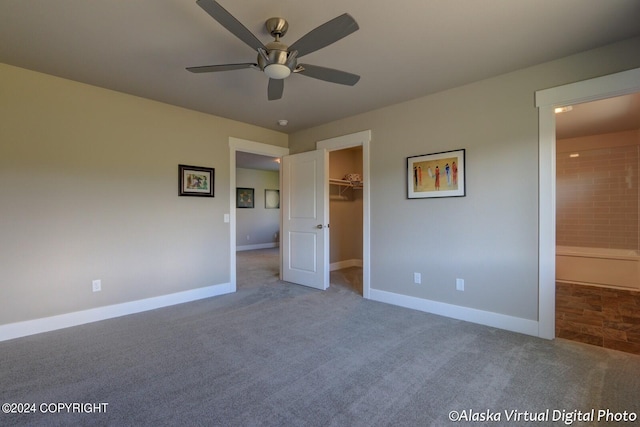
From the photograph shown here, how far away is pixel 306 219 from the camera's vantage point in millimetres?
4535

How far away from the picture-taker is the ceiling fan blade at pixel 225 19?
4.77 ft

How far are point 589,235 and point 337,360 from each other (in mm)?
5264

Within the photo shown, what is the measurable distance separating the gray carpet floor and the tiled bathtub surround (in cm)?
29

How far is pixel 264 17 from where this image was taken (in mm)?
1982

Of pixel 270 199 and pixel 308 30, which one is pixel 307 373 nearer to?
pixel 308 30

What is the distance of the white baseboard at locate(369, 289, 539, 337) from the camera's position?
8.96 feet

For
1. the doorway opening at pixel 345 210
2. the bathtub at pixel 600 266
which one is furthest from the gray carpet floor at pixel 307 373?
the bathtub at pixel 600 266

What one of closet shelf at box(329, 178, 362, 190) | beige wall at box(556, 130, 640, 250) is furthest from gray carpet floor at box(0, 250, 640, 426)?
beige wall at box(556, 130, 640, 250)

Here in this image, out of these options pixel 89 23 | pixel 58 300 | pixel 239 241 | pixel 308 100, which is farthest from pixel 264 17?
pixel 239 241

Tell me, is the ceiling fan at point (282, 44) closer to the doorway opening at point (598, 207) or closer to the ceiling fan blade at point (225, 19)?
the ceiling fan blade at point (225, 19)

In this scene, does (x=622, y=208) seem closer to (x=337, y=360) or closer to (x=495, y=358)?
(x=495, y=358)

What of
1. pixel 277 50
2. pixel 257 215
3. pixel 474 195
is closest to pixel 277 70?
pixel 277 50

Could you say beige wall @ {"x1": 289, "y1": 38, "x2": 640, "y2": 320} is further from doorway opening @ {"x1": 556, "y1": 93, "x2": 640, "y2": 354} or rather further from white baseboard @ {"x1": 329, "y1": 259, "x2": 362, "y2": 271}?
white baseboard @ {"x1": 329, "y1": 259, "x2": 362, "y2": 271}

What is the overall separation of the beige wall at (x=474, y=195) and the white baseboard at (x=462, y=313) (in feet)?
0.18
